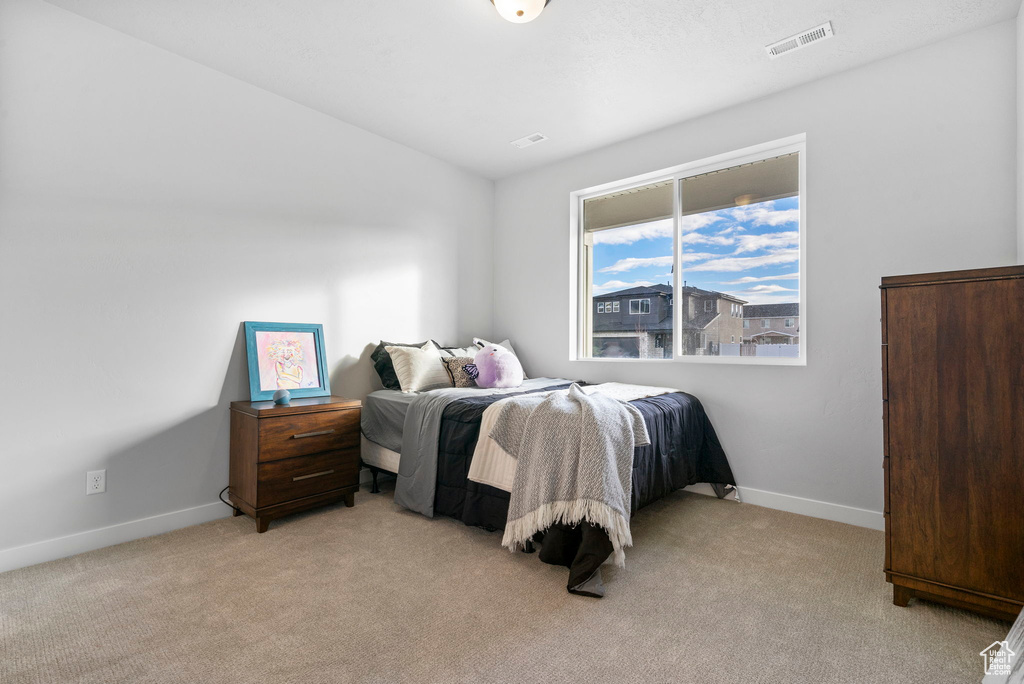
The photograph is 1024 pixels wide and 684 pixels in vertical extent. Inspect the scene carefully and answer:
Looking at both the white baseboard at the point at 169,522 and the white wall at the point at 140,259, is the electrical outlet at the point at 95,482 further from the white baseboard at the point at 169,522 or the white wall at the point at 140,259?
the white baseboard at the point at 169,522

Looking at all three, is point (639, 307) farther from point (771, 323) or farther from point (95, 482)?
point (95, 482)

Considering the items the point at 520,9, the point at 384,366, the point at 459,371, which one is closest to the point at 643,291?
the point at 459,371

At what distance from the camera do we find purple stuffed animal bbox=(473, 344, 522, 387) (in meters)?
3.42

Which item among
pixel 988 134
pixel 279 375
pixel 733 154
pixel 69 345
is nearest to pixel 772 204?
pixel 733 154

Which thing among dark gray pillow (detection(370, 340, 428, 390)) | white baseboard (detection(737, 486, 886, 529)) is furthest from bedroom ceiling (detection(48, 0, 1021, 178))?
white baseboard (detection(737, 486, 886, 529))

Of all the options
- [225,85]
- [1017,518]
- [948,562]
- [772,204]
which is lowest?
[948,562]

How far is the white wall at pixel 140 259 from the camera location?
2178 mm

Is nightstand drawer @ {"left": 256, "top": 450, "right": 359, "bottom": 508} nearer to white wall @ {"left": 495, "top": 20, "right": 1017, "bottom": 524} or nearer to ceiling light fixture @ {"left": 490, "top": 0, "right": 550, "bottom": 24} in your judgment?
white wall @ {"left": 495, "top": 20, "right": 1017, "bottom": 524}

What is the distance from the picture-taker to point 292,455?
265 centimetres

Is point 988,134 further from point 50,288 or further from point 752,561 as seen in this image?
point 50,288

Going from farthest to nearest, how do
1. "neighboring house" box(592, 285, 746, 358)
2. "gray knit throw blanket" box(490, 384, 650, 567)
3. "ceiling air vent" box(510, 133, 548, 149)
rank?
"ceiling air vent" box(510, 133, 548, 149), "neighboring house" box(592, 285, 746, 358), "gray knit throw blanket" box(490, 384, 650, 567)

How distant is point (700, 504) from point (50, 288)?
144 inches

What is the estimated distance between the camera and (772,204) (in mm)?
3131

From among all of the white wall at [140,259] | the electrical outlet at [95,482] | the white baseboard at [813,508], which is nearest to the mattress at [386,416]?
the white wall at [140,259]
